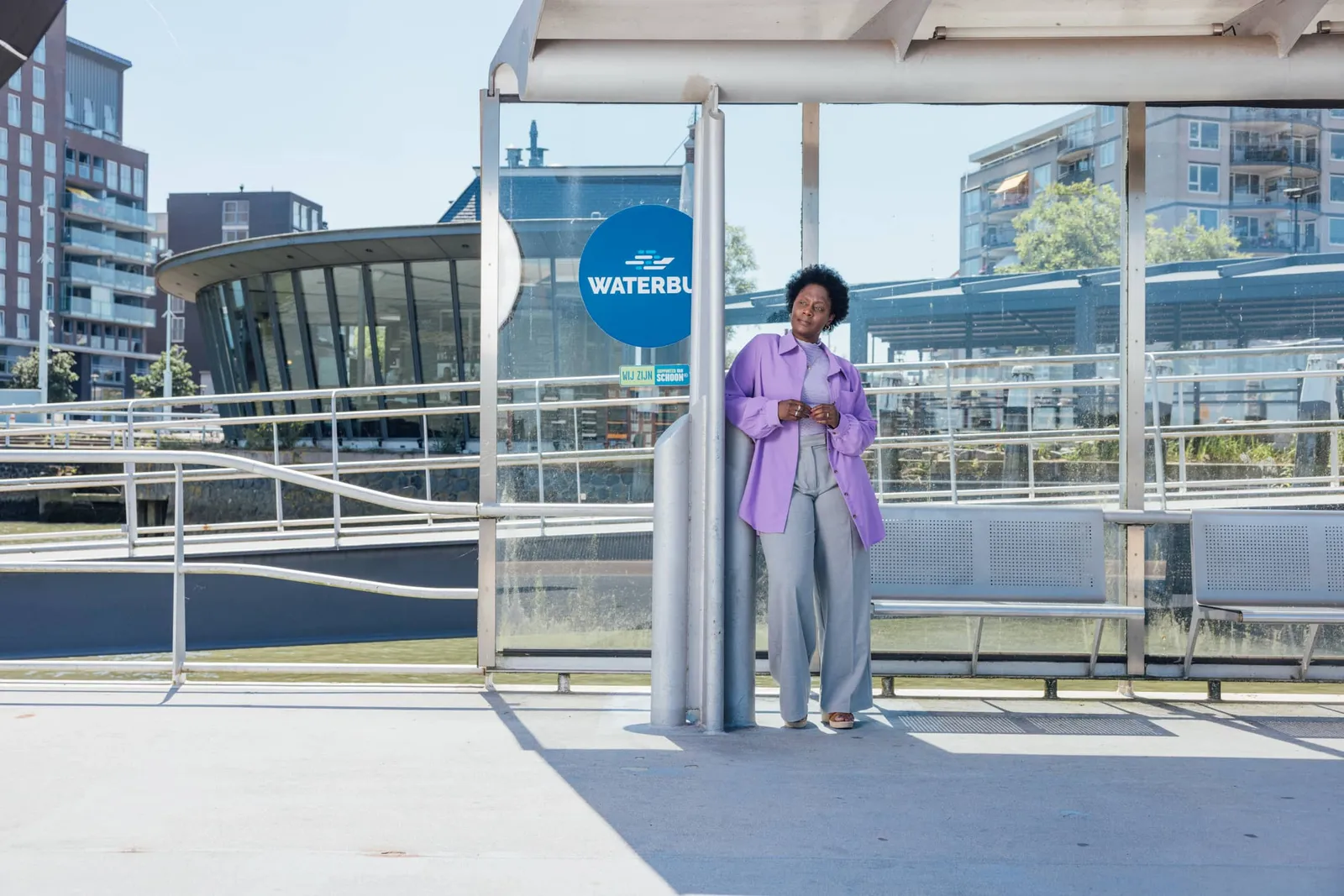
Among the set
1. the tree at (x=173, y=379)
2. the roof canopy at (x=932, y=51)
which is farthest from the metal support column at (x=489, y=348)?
the tree at (x=173, y=379)

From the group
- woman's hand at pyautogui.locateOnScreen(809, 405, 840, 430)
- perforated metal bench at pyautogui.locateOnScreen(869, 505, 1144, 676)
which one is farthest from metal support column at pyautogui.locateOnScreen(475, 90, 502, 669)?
perforated metal bench at pyautogui.locateOnScreen(869, 505, 1144, 676)

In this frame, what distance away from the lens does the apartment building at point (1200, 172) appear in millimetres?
6016

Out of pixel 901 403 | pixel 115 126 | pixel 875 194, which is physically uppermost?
pixel 115 126

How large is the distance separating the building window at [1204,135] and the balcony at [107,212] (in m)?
82.3

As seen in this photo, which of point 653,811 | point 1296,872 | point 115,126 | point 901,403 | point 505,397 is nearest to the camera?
point 1296,872

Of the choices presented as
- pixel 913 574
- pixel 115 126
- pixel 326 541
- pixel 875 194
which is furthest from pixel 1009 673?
pixel 115 126

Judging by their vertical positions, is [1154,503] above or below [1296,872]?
above

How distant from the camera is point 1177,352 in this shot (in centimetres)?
621

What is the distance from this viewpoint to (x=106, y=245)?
268 ft

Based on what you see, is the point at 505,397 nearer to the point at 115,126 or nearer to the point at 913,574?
the point at 913,574

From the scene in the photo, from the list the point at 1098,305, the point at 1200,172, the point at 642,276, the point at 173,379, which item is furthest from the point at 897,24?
the point at 173,379

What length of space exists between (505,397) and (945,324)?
76.1 inches

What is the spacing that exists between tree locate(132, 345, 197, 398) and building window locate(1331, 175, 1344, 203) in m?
72.8

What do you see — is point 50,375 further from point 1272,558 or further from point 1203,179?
point 1272,558
